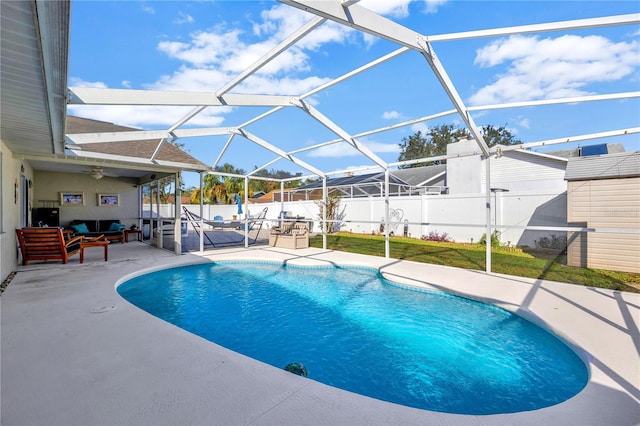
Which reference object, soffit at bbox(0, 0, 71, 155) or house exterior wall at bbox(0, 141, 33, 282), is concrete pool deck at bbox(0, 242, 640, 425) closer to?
house exterior wall at bbox(0, 141, 33, 282)

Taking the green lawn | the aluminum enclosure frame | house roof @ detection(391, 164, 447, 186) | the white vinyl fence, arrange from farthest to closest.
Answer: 1. house roof @ detection(391, 164, 447, 186)
2. the white vinyl fence
3. the green lawn
4. the aluminum enclosure frame

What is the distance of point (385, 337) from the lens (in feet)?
12.7

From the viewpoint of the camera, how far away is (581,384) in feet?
8.66

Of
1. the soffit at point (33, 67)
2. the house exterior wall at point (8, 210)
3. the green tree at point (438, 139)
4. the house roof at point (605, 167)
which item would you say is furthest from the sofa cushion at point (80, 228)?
the green tree at point (438, 139)

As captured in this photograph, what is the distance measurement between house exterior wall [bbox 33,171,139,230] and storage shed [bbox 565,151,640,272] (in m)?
15.1

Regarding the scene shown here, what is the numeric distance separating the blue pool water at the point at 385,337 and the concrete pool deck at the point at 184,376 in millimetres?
436

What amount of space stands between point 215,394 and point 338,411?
88 centimetres

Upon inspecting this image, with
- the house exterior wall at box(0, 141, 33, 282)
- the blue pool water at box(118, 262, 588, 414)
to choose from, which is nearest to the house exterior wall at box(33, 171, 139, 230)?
the house exterior wall at box(0, 141, 33, 282)

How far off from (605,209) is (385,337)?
625 centimetres

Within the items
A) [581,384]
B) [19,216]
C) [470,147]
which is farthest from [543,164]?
[19,216]

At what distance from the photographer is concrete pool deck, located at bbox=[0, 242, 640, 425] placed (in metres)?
1.86

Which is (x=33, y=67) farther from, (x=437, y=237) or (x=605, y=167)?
(x=437, y=237)

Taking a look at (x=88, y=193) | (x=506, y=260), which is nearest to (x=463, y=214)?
(x=506, y=260)

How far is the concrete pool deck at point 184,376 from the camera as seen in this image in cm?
186
